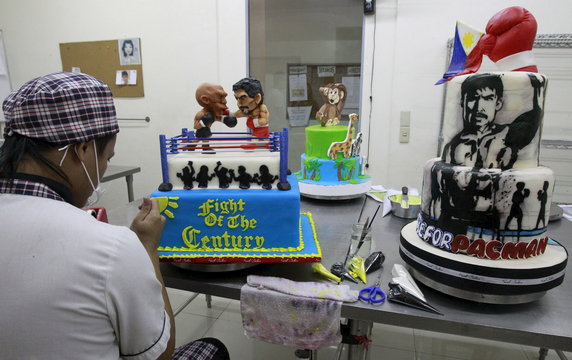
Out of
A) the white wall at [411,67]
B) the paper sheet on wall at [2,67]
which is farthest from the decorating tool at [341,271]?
the paper sheet on wall at [2,67]

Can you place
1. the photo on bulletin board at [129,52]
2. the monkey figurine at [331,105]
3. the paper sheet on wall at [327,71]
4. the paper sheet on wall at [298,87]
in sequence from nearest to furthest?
the monkey figurine at [331,105], the paper sheet on wall at [327,71], the paper sheet on wall at [298,87], the photo on bulletin board at [129,52]

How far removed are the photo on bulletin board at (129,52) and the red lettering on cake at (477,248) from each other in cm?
320

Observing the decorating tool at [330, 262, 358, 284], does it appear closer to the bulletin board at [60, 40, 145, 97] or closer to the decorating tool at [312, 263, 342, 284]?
the decorating tool at [312, 263, 342, 284]

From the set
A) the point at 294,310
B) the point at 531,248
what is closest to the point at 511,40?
the point at 531,248

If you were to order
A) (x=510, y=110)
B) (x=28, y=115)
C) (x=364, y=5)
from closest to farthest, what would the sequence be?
(x=28, y=115) → (x=510, y=110) → (x=364, y=5)

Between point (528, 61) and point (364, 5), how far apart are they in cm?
200

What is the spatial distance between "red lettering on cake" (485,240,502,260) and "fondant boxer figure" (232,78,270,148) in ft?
2.65

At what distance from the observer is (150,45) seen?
3139 millimetres

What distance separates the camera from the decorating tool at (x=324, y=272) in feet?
3.37

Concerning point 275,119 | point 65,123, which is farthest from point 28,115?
point 275,119

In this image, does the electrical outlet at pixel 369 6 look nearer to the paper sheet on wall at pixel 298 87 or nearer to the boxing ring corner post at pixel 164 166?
the paper sheet on wall at pixel 298 87

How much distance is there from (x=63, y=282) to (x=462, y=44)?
113 centimetres

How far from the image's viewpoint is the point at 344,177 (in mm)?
1801

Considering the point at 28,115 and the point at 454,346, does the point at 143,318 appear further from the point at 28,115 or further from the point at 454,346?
the point at 454,346
